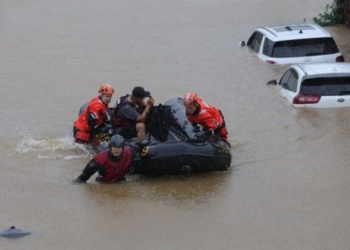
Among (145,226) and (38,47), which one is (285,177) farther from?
(38,47)

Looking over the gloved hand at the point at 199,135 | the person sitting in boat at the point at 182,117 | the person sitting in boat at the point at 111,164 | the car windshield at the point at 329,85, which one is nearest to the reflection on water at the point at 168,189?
the person sitting in boat at the point at 111,164

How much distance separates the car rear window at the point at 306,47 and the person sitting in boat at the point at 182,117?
20.9 feet

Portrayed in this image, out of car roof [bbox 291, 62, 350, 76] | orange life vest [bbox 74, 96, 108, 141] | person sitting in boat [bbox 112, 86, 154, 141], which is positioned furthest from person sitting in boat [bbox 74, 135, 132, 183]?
car roof [bbox 291, 62, 350, 76]

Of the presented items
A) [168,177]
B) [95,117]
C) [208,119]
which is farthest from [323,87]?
[95,117]

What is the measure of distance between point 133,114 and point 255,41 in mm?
8961

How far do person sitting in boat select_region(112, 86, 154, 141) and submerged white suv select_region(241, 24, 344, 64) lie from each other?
22.7 ft

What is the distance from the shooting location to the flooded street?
546 inches

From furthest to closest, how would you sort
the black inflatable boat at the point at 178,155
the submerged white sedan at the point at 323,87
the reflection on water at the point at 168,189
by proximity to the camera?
the submerged white sedan at the point at 323,87
the black inflatable boat at the point at 178,155
the reflection on water at the point at 168,189

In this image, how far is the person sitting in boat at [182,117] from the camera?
16.3 metres

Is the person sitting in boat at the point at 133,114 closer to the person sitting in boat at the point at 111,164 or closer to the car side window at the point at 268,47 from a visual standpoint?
the person sitting in boat at the point at 111,164

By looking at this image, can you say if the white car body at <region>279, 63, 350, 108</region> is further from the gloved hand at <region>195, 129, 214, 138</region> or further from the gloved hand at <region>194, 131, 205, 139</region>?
the gloved hand at <region>194, 131, 205, 139</region>

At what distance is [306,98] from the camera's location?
64.2 feet

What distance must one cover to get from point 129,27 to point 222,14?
3.16m

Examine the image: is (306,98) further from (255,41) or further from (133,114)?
(255,41)
